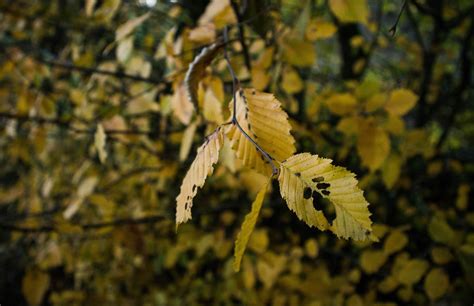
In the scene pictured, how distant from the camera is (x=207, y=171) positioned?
0.48 metres

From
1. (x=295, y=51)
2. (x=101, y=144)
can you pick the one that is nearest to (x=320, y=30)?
(x=295, y=51)

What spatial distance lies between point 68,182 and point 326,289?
1953 mm

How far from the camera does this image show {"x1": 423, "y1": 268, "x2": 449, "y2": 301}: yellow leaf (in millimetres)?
1150

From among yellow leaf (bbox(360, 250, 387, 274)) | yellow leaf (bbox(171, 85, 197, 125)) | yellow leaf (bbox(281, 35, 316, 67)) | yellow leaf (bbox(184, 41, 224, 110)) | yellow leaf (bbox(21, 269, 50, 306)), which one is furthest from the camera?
yellow leaf (bbox(21, 269, 50, 306))

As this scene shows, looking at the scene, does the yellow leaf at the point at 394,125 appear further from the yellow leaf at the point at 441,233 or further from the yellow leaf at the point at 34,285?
the yellow leaf at the point at 34,285

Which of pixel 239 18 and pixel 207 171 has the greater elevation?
pixel 239 18

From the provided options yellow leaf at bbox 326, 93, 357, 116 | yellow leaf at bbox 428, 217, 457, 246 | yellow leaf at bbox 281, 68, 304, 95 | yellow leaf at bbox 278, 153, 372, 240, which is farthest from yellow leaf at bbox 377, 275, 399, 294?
yellow leaf at bbox 278, 153, 372, 240

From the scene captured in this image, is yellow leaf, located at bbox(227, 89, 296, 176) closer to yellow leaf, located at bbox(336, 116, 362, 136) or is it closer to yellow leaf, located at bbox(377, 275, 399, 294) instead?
yellow leaf, located at bbox(336, 116, 362, 136)

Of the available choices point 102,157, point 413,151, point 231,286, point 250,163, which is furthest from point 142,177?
point 250,163

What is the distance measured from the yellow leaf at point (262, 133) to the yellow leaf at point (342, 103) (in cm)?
69

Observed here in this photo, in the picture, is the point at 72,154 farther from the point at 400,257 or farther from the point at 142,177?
the point at 400,257

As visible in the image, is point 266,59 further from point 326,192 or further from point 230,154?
point 326,192

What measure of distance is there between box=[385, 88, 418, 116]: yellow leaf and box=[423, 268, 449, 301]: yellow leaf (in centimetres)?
56

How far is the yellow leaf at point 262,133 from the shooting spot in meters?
0.52
